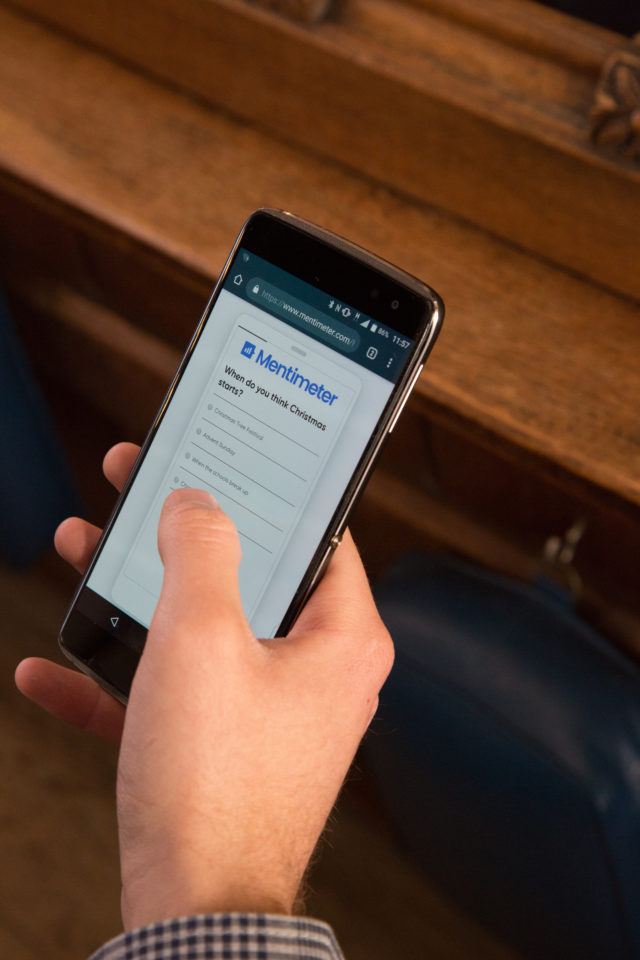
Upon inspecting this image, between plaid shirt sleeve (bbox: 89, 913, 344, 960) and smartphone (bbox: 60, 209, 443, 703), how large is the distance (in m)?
0.18

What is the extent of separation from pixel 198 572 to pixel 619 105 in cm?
40

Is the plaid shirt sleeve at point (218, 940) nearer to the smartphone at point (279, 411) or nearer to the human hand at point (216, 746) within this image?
the human hand at point (216, 746)

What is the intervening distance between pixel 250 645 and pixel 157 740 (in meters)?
0.06

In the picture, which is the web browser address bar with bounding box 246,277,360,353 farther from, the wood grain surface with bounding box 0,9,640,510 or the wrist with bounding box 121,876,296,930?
the wrist with bounding box 121,876,296,930

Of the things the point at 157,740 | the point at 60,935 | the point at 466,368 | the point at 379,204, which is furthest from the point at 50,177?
the point at 60,935

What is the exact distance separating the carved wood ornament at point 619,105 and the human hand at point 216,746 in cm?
36

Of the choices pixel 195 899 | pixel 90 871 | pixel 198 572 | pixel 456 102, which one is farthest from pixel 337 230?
pixel 90 871

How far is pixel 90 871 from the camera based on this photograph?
3.26 ft

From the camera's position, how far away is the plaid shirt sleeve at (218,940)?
14.1 inches

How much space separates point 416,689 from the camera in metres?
0.59

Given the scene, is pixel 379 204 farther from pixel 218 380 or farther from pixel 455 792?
pixel 455 792

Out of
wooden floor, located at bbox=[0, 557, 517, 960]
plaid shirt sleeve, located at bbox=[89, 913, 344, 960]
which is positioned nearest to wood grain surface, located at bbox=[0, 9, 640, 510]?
plaid shirt sleeve, located at bbox=[89, 913, 344, 960]

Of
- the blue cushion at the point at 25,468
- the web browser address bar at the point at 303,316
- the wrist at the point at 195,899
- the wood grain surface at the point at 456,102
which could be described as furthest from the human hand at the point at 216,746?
the blue cushion at the point at 25,468

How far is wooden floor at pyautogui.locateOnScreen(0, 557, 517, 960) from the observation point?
0.95 metres
